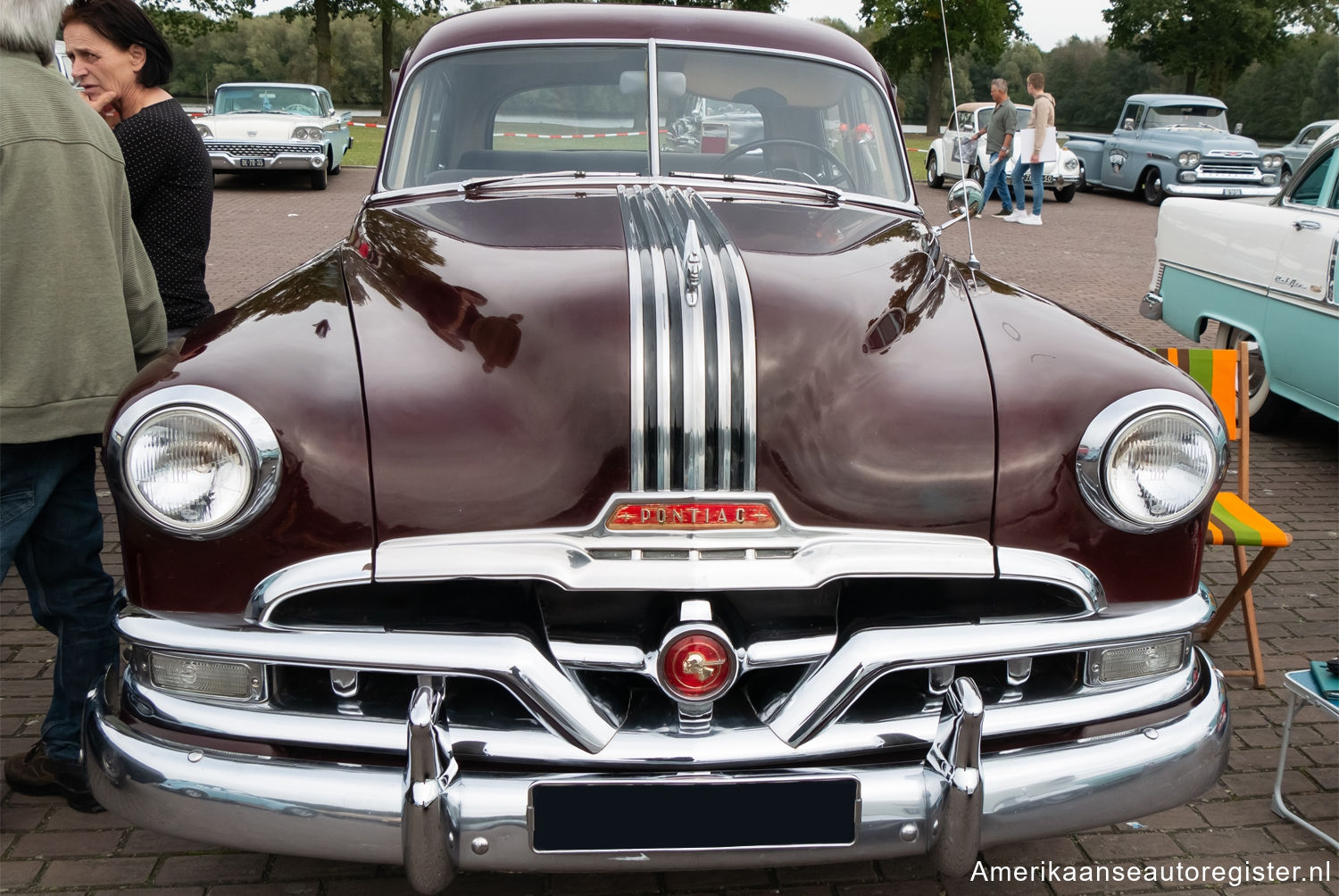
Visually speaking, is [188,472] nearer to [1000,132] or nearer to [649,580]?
[649,580]

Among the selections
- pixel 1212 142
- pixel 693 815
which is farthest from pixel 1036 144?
pixel 693 815

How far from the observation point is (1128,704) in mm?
2223

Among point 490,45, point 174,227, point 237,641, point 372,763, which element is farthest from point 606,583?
point 490,45

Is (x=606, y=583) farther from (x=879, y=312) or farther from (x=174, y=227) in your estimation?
(x=174, y=227)

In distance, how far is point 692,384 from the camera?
211cm

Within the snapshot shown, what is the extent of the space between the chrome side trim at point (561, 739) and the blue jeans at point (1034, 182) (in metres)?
14.0

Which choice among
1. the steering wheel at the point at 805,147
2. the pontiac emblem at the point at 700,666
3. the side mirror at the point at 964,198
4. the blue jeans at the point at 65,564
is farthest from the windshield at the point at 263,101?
the pontiac emblem at the point at 700,666

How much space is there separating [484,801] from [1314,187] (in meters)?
5.56

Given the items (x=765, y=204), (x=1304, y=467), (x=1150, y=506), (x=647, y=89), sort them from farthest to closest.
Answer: (x=1304, y=467), (x=647, y=89), (x=765, y=204), (x=1150, y=506)

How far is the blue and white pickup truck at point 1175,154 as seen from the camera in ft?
57.3

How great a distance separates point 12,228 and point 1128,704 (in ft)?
7.87

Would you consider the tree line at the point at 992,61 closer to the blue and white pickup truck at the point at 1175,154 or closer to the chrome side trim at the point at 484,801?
the blue and white pickup truck at the point at 1175,154

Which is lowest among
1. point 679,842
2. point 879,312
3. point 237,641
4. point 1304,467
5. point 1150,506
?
point 1304,467

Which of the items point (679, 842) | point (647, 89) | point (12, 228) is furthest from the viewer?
point (647, 89)
